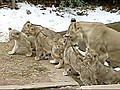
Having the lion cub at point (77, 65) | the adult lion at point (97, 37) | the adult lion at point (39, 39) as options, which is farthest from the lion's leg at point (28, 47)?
the adult lion at point (97, 37)

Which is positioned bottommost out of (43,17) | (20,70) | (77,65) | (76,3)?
(20,70)

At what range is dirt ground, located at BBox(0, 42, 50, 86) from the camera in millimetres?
5621

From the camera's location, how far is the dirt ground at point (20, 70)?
18.4 ft

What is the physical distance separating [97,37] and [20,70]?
4.78 ft

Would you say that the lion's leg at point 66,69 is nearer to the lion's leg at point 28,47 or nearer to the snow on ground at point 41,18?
the lion's leg at point 28,47

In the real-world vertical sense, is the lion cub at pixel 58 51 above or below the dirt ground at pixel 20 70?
above

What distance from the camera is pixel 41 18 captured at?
36.6 ft

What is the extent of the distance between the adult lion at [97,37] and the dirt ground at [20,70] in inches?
33.1

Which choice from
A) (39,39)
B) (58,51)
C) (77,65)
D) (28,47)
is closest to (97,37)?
(77,65)

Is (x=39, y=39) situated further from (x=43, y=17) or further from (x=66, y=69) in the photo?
(x=43, y=17)

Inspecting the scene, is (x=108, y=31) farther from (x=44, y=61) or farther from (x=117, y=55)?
(x=44, y=61)

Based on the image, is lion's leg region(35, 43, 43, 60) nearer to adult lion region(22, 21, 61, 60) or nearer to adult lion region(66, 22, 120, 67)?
adult lion region(22, 21, 61, 60)

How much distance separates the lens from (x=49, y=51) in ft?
22.2

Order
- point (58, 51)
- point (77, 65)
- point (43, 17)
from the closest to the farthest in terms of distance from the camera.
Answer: point (77, 65) < point (58, 51) < point (43, 17)
